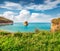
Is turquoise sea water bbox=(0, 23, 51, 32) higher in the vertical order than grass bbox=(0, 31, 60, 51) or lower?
higher

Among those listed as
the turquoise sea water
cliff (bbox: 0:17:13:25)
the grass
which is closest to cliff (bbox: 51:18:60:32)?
the turquoise sea water

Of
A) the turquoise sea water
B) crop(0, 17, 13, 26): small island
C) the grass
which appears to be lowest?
the grass

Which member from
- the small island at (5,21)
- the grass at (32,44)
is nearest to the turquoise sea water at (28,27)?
the small island at (5,21)

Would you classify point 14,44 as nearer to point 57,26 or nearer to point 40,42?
point 40,42

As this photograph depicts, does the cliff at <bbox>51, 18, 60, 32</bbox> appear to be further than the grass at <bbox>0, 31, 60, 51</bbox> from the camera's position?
Yes

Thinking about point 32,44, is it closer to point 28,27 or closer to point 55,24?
point 55,24

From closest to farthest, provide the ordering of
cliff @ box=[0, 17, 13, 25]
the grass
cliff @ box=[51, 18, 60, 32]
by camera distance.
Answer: the grass → cliff @ box=[51, 18, 60, 32] → cliff @ box=[0, 17, 13, 25]

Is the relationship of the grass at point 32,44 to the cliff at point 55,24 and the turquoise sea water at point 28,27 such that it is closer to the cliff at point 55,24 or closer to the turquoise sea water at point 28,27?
the cliff at point 55,24

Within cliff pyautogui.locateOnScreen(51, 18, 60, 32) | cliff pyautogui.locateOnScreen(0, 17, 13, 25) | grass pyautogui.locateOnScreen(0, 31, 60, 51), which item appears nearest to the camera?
grass pyautogui.locateOnScreen(0, 31, 60, 51)

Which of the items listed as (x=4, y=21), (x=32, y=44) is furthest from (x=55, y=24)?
(x=4, y=21)

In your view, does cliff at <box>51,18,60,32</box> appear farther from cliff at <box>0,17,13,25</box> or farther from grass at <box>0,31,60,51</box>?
cliff at <box>0,17,13,25</box>

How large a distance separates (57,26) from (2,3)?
253 cm

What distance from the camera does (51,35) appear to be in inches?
245

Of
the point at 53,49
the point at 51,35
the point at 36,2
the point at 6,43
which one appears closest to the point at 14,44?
the point at 6,43
